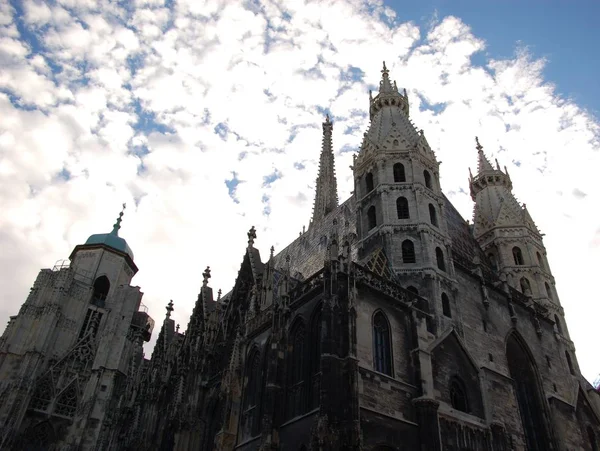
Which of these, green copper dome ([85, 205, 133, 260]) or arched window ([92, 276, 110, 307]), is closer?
arched window ([92, 276, 110, 307])

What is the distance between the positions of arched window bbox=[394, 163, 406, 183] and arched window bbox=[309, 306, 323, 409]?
11.8 meters

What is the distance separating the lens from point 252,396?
26422mm

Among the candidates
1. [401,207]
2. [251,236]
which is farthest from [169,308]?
[401,207]

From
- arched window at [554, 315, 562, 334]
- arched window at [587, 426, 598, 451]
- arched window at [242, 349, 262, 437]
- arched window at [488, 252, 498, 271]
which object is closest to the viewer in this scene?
arched window at [242, 349, 262, 437]

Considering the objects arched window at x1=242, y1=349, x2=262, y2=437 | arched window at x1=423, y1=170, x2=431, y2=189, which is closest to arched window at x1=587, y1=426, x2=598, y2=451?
arched window at x1=423, y1=170, x2=431, y2=189

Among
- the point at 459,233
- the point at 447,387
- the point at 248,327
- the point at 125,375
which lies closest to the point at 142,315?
the point at 125,375

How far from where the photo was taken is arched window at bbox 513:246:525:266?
37.3 m

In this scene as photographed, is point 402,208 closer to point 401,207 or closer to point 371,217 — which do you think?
point 401,207

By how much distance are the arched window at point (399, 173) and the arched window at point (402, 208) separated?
63.2 inches

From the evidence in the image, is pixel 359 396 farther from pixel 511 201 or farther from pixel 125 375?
pixel 125 375

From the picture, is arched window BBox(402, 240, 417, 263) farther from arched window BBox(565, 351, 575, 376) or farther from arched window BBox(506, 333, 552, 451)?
arched window BBox(565, 351, 575, 376)

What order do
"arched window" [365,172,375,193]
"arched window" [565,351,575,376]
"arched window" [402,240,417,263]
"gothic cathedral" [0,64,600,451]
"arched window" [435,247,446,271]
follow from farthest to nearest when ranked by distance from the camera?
"arched window" [565,351,575,376]
"arched window" [365,172,375,193]
"arched window" [435,247,446,271]
"arched window" [402,240,417,263]
"gothic cathedral" [0,64,600,451]

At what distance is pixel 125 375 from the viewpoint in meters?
44.8

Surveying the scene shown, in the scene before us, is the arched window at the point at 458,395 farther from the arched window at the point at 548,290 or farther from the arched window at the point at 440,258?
the arched window at the point at 548,290
